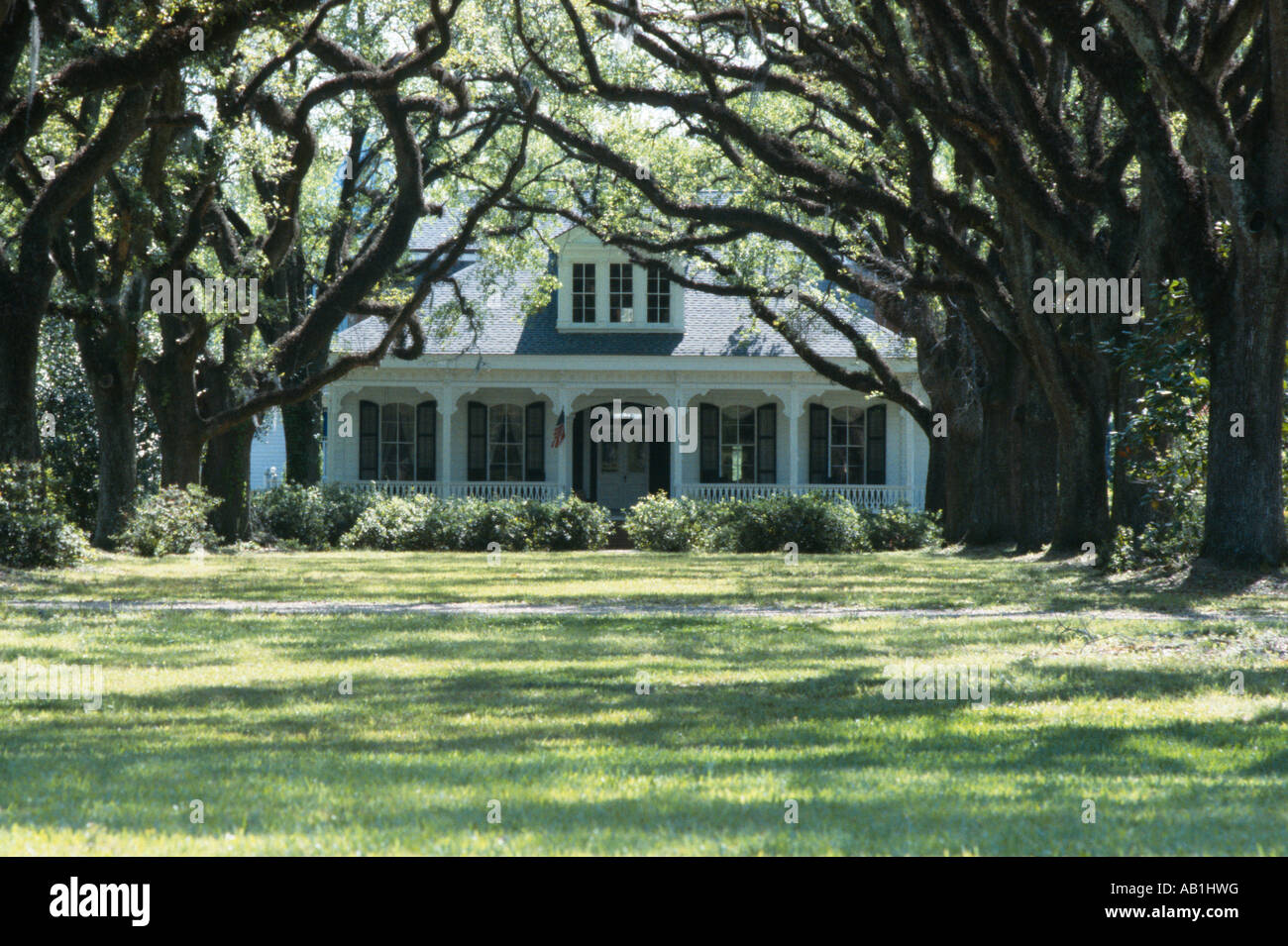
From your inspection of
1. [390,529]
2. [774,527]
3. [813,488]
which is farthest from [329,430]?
[774,527]

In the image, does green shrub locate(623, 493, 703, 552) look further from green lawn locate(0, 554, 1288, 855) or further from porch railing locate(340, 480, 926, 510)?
green lawn locate(0, 554, 1288, 855)

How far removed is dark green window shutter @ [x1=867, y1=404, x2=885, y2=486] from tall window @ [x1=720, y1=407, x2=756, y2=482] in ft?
9.58

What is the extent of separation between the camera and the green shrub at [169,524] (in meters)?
22.8

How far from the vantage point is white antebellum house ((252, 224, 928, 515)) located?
109 ft

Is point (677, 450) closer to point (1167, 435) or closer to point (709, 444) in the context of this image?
point (709, 444)

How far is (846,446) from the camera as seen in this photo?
115ft

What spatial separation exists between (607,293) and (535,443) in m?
4.27

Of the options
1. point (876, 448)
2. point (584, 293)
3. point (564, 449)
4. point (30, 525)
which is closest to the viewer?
point (30, 525)

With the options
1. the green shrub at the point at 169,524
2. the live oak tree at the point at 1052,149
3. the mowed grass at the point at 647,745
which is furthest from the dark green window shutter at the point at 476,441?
the mowed grass at the point at 647,745

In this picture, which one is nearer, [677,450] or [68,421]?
[68,421]

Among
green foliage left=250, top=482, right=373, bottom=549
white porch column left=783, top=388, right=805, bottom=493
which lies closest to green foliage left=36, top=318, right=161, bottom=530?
green foliage left=250, top=482, right=373, bottom=549

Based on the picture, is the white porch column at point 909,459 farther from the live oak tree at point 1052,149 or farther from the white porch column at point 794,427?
the live oak tree at point 1052,149

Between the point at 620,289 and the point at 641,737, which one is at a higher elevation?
the point at 620,289
